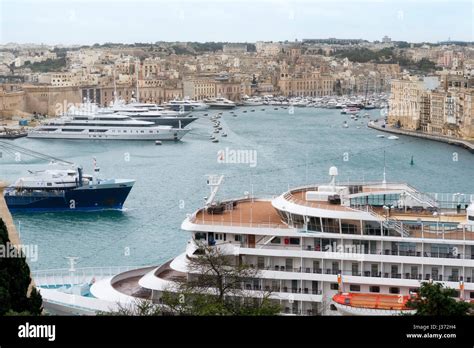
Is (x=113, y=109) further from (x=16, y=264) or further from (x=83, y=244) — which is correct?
(x=16, y=264)

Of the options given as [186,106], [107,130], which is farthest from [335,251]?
[186,106]

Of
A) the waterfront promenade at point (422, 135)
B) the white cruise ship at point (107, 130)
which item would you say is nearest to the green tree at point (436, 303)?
the waterfront promenade at point (422, 135)

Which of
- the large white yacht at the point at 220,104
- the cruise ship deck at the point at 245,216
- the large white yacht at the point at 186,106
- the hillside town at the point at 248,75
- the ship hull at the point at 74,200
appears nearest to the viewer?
the cruise ship deck at the point at 245,216

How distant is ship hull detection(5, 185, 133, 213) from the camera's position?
942 cm

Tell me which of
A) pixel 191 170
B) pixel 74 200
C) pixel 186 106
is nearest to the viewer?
pixel 74 200

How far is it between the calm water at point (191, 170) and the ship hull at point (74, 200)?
0.17 meters

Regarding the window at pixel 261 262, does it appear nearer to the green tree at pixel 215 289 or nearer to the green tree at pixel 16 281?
the green tree at pixel 215 289

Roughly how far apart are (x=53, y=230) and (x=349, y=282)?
5028mm

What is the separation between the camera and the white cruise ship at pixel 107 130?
58.0 feet

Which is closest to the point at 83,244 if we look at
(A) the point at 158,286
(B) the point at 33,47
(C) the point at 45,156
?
(A) the point at 158,286

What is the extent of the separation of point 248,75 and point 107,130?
1706 centimetres

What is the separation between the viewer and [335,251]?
3771 mm

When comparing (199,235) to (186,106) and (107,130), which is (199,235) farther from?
(186,106)

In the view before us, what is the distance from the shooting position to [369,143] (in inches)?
651
